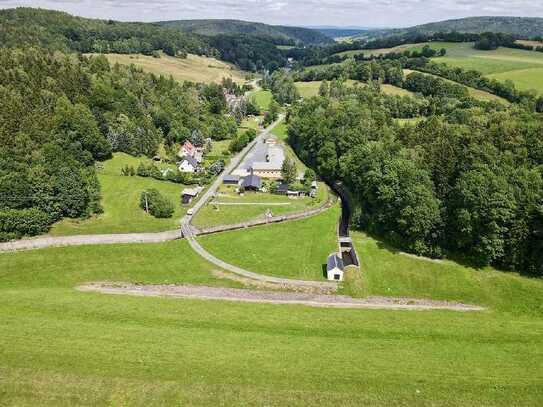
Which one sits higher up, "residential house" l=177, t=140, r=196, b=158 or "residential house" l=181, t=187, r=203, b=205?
"residential house" l=177, t=140, r=196, b=158

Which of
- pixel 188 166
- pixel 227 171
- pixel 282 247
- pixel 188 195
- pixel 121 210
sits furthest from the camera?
pixel 227 171

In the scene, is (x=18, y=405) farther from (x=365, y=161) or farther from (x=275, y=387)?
(x=365, y=161)

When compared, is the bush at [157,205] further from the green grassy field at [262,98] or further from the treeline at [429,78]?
the green grassy field at [262,98]

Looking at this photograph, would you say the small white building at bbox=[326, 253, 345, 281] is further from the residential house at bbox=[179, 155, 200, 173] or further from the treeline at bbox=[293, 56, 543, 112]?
the treeline at bbox=[293, 56, 543, 112]

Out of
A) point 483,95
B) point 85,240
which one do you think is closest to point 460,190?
point 85,240

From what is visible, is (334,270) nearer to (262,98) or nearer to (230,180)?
(230,180)

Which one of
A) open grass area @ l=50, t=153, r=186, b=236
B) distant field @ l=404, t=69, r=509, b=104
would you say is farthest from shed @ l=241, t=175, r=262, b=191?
distant field @ l=404, t=69, r=509, b=104
